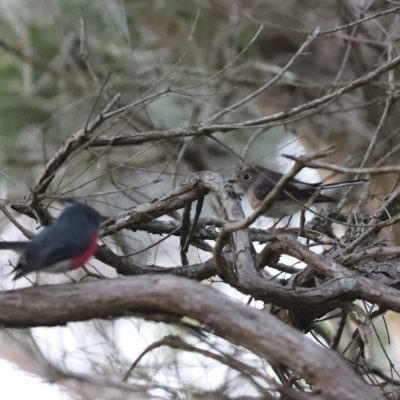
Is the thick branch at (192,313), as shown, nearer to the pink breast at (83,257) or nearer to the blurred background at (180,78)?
the pink breast at (83,257)

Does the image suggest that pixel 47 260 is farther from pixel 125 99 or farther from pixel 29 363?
pixel 125 99

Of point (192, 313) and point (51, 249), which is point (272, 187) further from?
point (192, 313)

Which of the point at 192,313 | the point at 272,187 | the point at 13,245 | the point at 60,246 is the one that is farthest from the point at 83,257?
the point at 272,187

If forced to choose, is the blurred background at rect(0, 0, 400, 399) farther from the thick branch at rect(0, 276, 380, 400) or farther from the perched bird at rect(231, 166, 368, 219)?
the thick branch at rect(0, 276, 380, 400)

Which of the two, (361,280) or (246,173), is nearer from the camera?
(361,280)

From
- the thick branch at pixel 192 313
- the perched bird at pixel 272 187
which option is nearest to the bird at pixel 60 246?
the thick branch at pixel 192 313

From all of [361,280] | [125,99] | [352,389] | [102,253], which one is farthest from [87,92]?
[352,389]

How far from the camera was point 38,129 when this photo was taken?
5723 mm

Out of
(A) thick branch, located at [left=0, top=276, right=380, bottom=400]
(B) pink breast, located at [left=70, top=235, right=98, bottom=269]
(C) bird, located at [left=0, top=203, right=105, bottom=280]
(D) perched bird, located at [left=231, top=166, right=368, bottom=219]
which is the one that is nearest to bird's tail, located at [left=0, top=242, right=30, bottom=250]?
(C) bird, located at [left=0, top=203, right=105, bottom=280]

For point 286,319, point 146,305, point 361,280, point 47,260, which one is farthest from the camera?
point 286,319

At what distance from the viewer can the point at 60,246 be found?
90.8 inches

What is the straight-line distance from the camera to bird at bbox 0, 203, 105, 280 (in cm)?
224

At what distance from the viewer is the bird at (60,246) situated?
2.24 metres

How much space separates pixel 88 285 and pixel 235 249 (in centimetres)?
53
